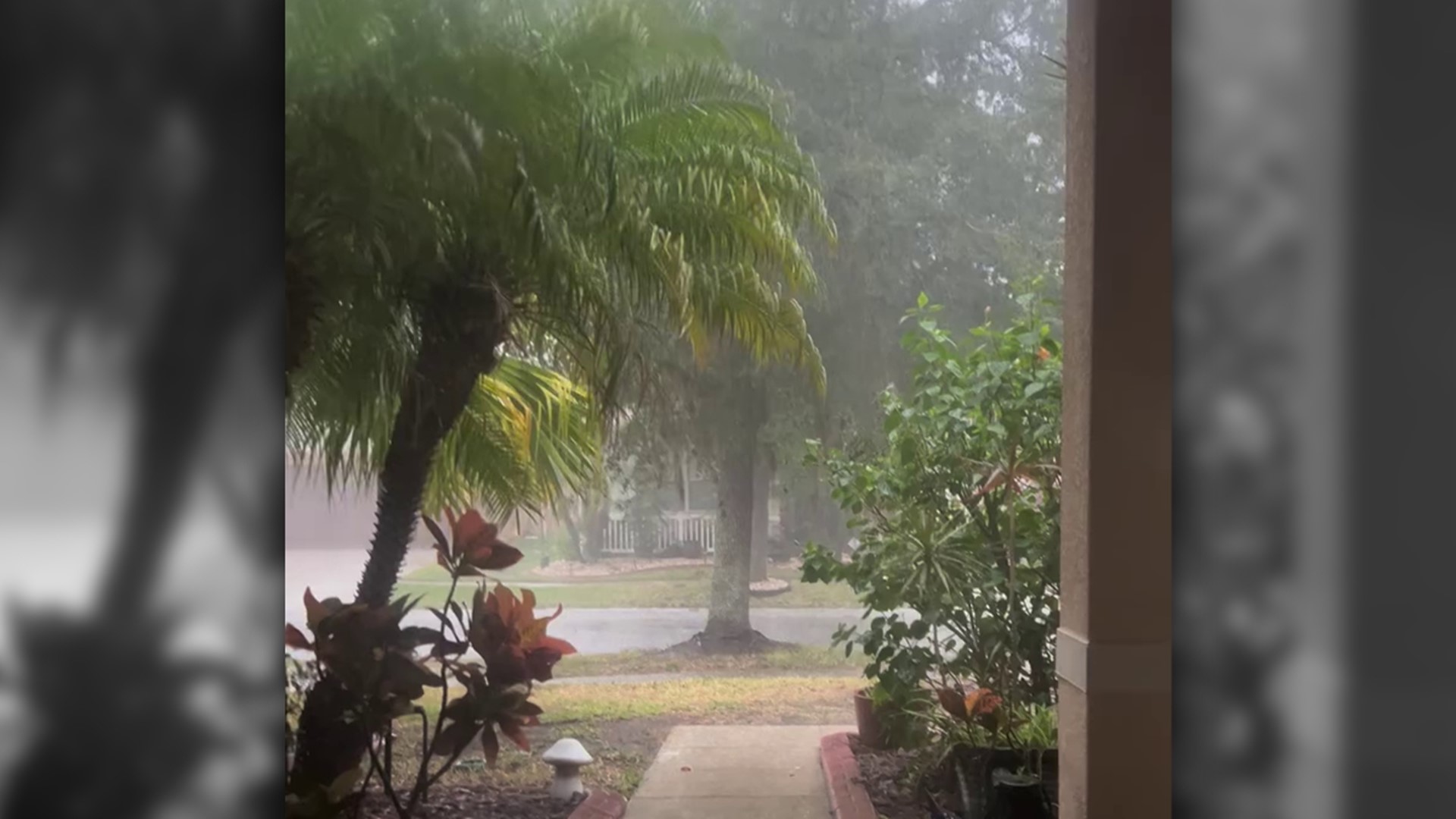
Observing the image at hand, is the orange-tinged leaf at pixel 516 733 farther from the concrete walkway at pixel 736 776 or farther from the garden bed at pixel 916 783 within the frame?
the garden bed at pixel 916 783

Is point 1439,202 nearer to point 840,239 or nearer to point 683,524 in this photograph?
point 840,239

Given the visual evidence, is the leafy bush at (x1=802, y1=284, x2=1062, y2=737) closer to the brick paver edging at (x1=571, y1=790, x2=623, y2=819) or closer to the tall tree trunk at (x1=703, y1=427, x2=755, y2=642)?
the tall tree trunk at (x1=703, y1=427, x2=755, y2=642)

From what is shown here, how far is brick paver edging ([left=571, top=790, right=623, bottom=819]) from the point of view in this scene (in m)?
2.22

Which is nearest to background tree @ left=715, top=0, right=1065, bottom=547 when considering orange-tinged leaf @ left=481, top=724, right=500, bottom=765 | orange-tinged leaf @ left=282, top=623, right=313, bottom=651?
orange-tinged leaf @ left=481, top=724, right=500, bottom=765

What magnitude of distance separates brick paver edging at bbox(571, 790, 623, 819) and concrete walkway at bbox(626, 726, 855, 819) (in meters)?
0.03

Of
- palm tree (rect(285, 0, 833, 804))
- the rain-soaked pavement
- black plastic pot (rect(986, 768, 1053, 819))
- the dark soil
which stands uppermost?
palm tree (rect(285, 0, 833, 804))

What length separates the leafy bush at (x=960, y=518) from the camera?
7.54ft

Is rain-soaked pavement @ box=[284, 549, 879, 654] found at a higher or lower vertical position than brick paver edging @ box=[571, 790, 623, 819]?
higher

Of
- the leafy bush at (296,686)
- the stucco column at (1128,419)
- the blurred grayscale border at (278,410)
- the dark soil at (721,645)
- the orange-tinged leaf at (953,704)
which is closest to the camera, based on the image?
the blurred grayscale border at (278,410)

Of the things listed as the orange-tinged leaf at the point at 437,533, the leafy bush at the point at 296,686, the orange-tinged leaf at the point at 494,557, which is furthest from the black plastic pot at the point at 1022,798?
the leafy bush at the point at 296,686

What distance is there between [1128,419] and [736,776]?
1058mm

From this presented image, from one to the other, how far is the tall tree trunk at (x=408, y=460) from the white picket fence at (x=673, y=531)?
39 centimetres

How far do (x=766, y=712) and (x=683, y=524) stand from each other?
16.7 inches

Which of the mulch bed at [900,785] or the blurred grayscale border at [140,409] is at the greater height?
the blurred grayscale border at [140,409]
